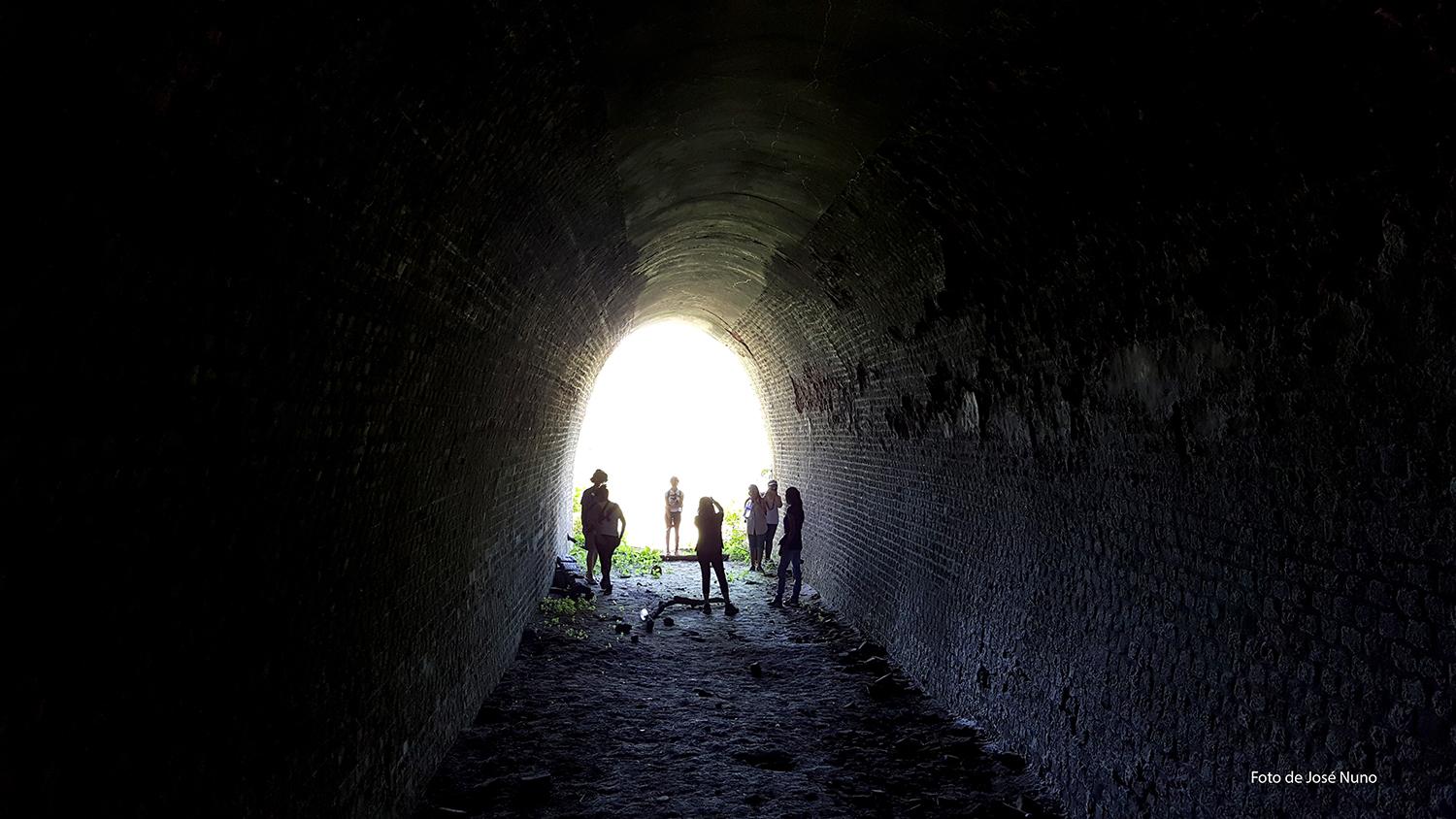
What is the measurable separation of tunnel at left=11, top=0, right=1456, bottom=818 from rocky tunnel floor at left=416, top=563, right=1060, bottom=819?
495 millimetres

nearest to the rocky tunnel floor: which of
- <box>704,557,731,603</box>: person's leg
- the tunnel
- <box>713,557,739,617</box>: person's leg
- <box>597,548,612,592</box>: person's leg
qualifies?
the tunnel

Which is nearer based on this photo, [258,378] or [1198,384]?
[258,378]

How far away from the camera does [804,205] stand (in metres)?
8.39

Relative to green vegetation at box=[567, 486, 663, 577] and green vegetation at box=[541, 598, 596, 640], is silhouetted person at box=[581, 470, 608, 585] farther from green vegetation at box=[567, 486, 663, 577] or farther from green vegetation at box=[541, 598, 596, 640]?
green vegetation at box=[567, 486, 663, 577]

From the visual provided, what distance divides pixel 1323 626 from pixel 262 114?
4648 mm

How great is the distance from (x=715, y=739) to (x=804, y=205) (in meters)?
4.89

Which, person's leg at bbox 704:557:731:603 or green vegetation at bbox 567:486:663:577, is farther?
green vegetation at bbox 567:486:663:577

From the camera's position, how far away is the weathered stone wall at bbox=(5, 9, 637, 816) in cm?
223

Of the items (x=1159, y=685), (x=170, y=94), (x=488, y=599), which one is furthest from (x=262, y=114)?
(x=488, y=599)

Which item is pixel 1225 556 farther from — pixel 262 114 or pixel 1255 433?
pixel 262 114

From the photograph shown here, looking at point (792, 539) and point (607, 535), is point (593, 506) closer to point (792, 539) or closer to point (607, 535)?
point (607, 535)

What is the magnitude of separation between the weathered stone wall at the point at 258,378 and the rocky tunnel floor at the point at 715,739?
3.66 ft

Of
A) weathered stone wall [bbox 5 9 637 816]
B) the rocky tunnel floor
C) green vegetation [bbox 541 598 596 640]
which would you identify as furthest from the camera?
green vegetation [bbox 541 598 596 640]

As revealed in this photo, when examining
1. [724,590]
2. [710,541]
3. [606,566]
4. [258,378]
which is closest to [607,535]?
[606,566]
